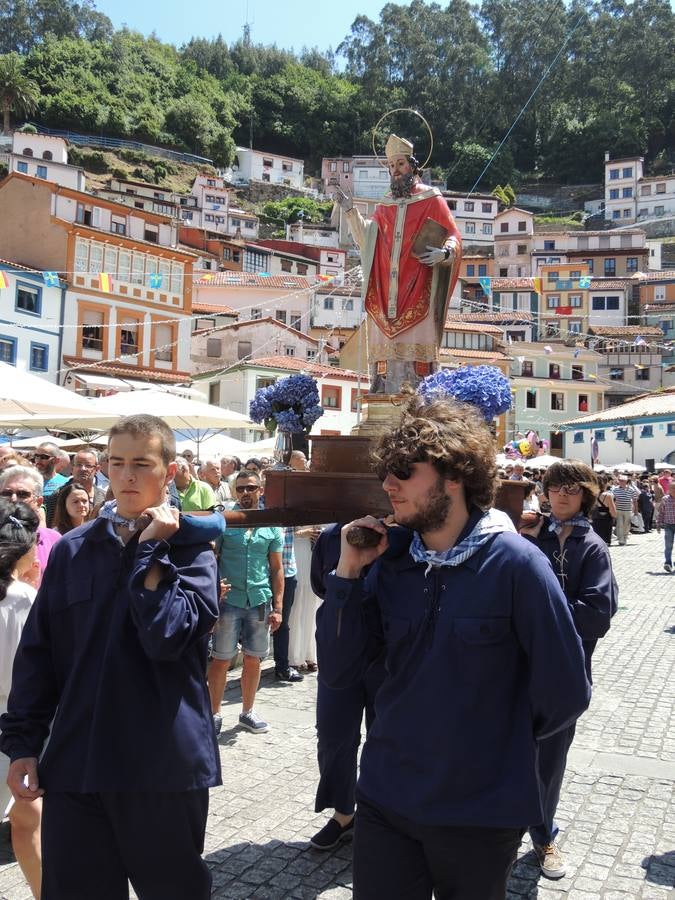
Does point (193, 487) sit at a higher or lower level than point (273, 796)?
higher

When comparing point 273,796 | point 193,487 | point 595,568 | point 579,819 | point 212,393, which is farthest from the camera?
point 212,393

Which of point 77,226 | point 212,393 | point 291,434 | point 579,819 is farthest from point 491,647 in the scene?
point 212,393

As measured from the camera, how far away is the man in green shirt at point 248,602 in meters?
6.07

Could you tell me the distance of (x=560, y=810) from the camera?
4715 millimetres

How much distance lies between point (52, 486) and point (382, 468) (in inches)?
229

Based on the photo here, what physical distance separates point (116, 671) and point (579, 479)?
2736 millimetres

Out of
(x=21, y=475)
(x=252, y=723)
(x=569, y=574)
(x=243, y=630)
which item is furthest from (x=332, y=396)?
(x=569, y=574)

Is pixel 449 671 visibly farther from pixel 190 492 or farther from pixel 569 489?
pixel 190 492

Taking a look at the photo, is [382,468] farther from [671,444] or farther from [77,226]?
[671,444]

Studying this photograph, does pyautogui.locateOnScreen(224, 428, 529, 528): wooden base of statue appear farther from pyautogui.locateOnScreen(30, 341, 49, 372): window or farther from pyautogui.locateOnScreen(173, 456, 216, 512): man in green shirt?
pyautogui.locateOnScreen(30, 341, 49, 372): window

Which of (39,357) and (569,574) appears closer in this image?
(569,574)

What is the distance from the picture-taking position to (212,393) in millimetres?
39094

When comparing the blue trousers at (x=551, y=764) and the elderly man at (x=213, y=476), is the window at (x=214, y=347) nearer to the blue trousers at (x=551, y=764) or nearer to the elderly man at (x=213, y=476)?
the elderly man at (x=213, y=476)

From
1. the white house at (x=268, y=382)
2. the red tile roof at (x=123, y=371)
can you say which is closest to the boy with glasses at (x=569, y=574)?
the red tile roof at (x=123, y=371)
